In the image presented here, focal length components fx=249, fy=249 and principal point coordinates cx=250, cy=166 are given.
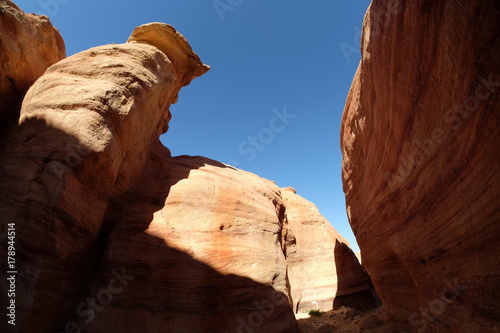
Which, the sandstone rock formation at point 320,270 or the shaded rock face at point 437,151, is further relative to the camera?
the sandstone rock formation at point 320,270

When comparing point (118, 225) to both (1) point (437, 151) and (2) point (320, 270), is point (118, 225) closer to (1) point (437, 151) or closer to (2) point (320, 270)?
(1) point (437, 151)

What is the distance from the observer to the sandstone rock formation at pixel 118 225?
17.2ft

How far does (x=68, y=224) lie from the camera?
5.65 metres

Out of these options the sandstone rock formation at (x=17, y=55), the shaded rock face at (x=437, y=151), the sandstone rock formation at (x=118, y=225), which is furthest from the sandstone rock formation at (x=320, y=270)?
the sandstone rock formation at (x=17, y=55)

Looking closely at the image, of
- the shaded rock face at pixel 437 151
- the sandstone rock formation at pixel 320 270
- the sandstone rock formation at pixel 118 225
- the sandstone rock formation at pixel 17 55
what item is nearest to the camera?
the shaded rock face at pixel 437 151

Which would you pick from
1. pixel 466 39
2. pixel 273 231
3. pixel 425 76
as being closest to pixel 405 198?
pixel 425 76

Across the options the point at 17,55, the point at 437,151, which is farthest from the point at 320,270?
the point at 17,55

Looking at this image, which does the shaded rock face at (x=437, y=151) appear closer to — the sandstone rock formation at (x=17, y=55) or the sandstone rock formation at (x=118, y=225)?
the sandstone rock formation at (x=118, y=225)

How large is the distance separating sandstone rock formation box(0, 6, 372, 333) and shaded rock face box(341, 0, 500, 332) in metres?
3.50

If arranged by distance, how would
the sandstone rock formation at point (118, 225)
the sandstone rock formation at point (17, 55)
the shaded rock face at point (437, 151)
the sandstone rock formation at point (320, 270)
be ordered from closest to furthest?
the shaded rock face at point (437, 151) → the sandstone rock formation at point (118, 225) → the sandstone rock formation at point (17, 55) → the sandstone rock formation at point (320, 270)

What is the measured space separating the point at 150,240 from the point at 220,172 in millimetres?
4111

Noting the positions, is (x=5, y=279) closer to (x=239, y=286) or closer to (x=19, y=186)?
(x=19, y=186)

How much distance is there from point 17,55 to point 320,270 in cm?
1638

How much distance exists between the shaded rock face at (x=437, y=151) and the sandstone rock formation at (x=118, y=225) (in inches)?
138
